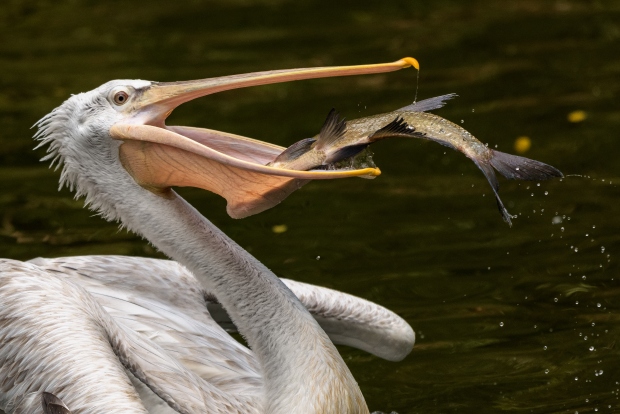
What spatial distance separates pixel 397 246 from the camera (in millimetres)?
6410

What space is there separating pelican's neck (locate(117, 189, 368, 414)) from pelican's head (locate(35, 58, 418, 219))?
0.31ft

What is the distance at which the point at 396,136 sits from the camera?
3.89 m

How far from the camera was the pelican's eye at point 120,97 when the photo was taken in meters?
4.23

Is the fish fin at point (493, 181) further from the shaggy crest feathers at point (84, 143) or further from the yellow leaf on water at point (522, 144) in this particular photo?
the yellow leaf on water at point (522, 144)

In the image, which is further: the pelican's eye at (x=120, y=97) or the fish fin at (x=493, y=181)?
the pelican's eye at (x=120, y=97)

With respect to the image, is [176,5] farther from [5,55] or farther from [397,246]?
[397,246]

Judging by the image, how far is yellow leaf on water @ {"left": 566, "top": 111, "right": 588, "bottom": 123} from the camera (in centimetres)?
785

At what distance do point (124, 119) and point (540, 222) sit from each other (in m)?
2.97

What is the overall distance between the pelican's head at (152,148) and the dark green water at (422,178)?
1.27m

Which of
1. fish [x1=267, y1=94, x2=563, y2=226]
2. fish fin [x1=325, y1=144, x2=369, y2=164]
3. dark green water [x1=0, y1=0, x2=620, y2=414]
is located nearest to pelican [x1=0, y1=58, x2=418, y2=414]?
fish [x1=267, y1=94, x2=563, y2=226]

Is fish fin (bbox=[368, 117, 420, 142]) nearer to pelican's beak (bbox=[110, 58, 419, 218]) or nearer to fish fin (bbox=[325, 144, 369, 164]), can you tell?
fish fin (bbox=[325, 144, 369, 164])

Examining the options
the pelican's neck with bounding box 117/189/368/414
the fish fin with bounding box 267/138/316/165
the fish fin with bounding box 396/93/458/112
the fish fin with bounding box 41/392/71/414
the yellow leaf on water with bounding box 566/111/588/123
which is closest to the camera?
the fish fin with bounding box 41/392/71/414

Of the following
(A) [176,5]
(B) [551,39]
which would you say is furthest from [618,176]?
(A) [176,5]

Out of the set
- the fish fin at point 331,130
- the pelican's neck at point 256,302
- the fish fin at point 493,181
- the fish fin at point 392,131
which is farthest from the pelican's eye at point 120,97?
the fish fin at point 493,181
